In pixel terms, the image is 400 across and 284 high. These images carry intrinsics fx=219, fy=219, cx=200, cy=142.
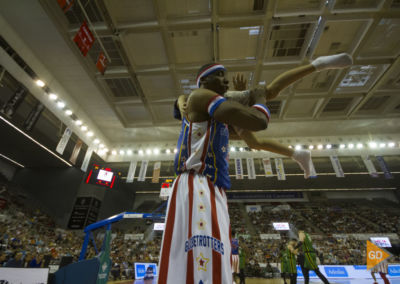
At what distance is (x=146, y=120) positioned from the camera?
1158 centimetres

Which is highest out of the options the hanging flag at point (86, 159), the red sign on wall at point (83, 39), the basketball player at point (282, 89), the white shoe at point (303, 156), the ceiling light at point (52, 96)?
the ceiling light at point (52, 96)

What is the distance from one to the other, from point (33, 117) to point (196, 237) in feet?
32.7

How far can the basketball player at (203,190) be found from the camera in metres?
0.92

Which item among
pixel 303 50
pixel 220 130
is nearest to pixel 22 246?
pixel 220 130

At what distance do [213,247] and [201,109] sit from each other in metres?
0.70

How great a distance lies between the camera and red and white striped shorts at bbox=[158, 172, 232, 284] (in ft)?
2.98

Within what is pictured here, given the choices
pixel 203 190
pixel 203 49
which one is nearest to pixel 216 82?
pixel 203 190

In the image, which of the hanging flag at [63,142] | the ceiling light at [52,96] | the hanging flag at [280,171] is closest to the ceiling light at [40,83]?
the ceiling light at [52,96]

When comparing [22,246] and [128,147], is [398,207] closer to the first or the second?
[128,147]

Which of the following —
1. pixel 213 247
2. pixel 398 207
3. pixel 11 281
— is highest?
pixel 398 207

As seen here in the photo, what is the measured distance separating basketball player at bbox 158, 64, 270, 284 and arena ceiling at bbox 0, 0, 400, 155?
6.26 metres

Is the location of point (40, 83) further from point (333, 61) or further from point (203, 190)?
point (333, 61)

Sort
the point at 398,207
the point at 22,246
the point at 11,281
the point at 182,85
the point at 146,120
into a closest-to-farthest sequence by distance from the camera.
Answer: the point at 11,281
the point at 182,85
the point at 22,246
the point at 146,120
the point at 398,207

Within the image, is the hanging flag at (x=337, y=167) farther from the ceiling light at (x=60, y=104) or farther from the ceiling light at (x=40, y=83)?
the ceiling light at (x=40, y=83)
